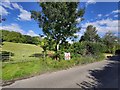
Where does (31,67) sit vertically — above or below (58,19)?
below

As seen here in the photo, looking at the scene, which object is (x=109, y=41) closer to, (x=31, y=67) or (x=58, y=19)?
(x=58, y=19)

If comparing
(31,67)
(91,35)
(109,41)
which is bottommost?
(31,67)

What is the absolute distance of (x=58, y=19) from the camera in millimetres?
20766

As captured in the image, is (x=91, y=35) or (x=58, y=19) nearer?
(x=58, y=19)

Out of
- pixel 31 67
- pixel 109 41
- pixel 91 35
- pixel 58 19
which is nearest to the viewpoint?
pixel 31 67

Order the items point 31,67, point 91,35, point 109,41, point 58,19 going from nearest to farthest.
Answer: point 31,67 → point 58,19 → point 109,41 → point 91,35

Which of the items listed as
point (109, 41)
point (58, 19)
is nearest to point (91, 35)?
point (109, 41)

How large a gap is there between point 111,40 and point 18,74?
2062 inches

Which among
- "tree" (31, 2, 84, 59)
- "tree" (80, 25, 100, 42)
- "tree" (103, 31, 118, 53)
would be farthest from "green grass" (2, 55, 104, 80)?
"tree" (80, 25, 100, 42)

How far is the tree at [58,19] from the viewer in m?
20.8

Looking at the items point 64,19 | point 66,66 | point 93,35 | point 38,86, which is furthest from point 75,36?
point 93,35

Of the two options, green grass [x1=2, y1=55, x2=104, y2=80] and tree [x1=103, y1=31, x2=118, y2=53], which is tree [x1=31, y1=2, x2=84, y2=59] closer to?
green grass [x1=2, y1=55, x2=104, y2=80]

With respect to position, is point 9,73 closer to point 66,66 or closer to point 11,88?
point 11,88

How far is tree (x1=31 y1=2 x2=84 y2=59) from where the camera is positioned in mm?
20766
